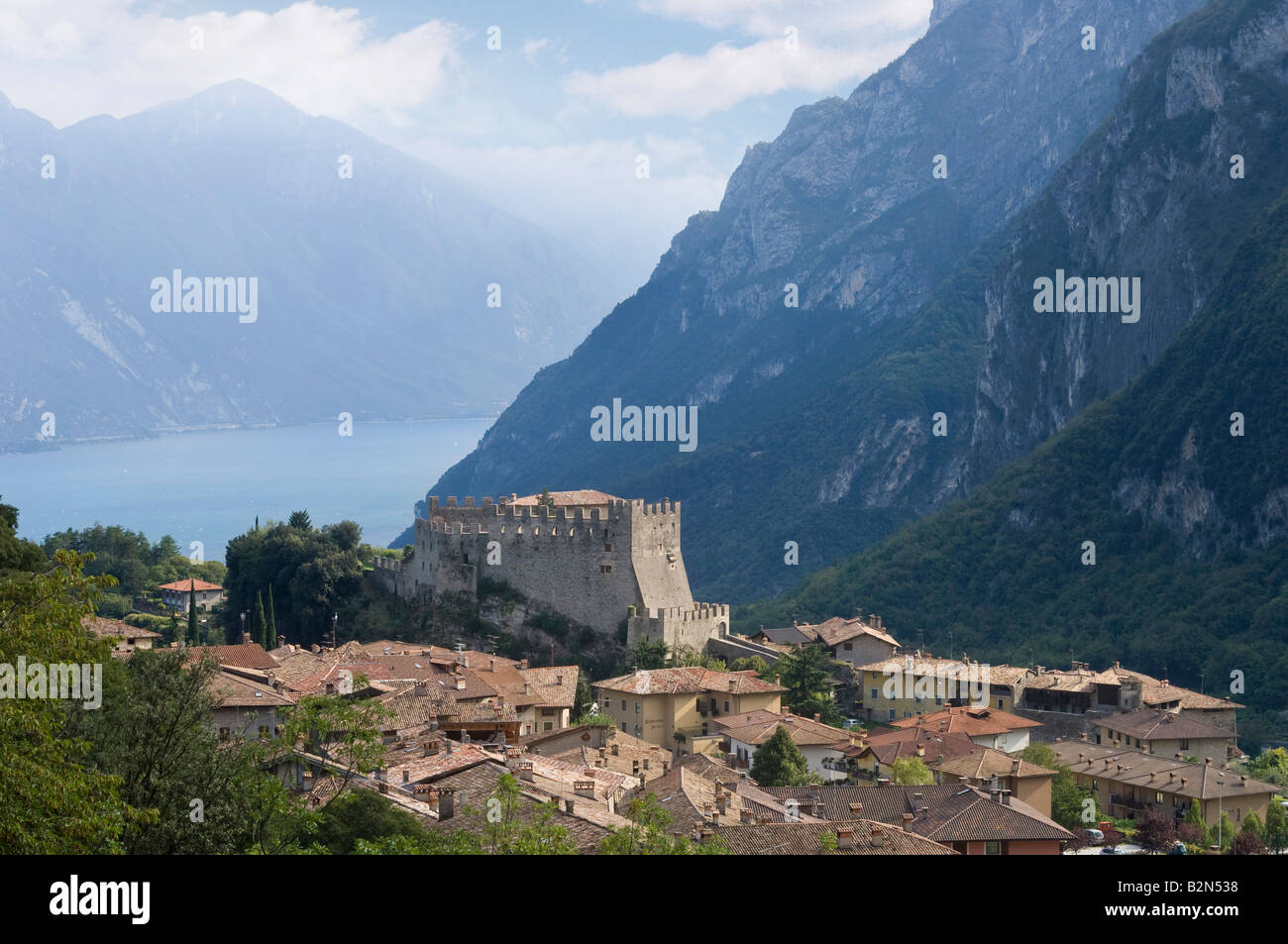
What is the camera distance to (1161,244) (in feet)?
529

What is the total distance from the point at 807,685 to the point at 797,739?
11.5 metres

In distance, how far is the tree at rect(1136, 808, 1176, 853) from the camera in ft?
180

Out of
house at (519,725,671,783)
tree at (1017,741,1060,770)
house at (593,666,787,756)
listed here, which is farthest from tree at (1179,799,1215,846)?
house at (519,725,671,783)

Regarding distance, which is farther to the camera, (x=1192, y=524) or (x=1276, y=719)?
(x=1192, y=524)

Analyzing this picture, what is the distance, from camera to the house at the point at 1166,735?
74.0m

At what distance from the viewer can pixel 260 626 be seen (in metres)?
80.1

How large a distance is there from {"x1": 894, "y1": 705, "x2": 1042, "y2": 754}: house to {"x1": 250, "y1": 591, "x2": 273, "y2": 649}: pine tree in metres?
28.1

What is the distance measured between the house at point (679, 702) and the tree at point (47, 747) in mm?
45534

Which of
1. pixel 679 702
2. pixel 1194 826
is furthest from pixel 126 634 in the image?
pixel 1194 826

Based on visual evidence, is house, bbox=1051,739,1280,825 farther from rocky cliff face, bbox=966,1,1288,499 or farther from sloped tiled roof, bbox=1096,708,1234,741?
rocky cliff face, bbox=966,1,1288,499
